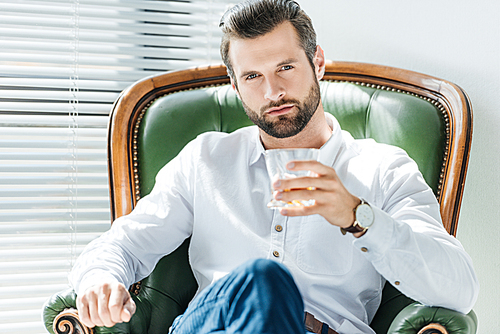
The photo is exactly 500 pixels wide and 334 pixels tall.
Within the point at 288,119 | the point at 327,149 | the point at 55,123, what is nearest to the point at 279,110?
the point at 288,119

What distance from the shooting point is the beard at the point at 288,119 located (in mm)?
1312

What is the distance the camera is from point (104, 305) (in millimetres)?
969

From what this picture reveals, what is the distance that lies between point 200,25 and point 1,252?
1.32m

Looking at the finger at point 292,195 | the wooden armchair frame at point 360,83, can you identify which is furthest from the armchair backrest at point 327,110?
the finger at point 292,195

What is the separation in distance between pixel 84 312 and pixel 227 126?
83 centimetres

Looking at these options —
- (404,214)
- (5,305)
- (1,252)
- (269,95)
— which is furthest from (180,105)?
(5,305)

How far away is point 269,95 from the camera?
1.28 m

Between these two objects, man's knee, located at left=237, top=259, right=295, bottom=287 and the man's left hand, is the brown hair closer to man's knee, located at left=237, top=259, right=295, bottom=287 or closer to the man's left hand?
the man's left hand

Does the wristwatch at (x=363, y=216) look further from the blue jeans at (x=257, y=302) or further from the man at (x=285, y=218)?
the blue jeans at (x=257, y=302)

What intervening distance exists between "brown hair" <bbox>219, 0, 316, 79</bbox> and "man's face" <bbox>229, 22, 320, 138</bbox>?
0.02 metres

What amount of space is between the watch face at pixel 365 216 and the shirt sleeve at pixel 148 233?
0.61 meters

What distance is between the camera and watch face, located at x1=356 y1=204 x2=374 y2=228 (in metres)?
0.92

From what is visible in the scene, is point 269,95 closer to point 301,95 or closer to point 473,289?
point 301,95

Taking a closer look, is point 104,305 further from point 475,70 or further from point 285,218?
point 475,70
